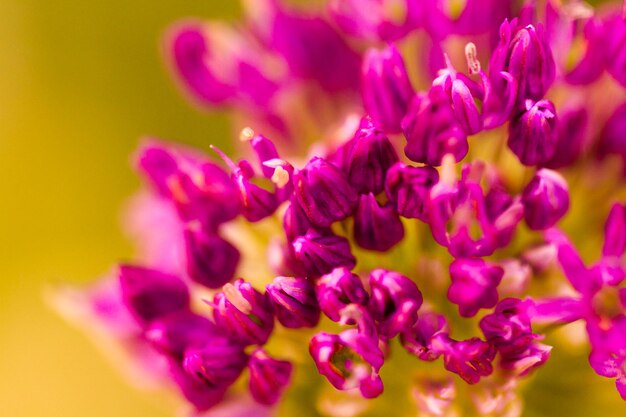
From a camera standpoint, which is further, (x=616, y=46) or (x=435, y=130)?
(x=616, y=46)

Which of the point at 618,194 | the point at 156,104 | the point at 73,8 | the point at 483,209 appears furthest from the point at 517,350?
the point at 73,8

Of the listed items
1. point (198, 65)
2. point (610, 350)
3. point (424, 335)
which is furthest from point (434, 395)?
point (198, 65)

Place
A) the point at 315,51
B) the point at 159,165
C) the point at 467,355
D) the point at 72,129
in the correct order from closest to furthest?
the point at 467,355, the point at 159,165, the point at 315,51, the point at 72,129

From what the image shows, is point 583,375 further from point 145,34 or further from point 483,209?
point 145,34

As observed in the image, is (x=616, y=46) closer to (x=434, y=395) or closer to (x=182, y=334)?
(x=434, y=395)

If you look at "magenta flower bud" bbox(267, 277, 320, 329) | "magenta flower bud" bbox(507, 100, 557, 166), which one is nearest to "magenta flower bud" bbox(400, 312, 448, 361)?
"magenta flower bud" bbox(267, 277, 320, 329)

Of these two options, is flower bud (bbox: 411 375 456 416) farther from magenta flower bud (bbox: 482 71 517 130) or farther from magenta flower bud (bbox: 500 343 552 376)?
magenta flower bud (bbox: 482 71 517 130)
